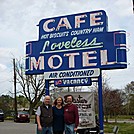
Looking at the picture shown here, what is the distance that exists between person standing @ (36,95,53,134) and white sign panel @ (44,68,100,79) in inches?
134

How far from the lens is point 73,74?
14.3 m

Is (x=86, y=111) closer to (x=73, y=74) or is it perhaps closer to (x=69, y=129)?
(x=73, y=74)

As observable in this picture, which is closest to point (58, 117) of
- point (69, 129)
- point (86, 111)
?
point (69, 129)

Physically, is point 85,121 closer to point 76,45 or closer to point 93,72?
point 93,72

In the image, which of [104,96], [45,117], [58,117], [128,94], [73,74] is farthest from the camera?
[128,94]

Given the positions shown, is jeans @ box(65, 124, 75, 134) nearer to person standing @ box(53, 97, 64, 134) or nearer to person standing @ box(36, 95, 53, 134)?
person standing @ box(53, 97, 64, 134)

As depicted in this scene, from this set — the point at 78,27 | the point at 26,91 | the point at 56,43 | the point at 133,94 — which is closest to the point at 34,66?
the point at 56,43

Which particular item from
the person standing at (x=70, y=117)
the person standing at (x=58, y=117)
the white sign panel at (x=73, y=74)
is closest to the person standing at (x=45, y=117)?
the person standing at (x=58, y=117)

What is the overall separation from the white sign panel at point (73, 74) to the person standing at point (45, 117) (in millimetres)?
3404

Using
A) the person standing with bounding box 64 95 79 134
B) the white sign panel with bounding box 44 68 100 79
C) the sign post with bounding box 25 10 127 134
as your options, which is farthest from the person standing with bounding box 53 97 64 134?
the white sign panel with bounding box 44 68 100 79

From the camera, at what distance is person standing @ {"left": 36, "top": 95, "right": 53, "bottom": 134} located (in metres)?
10.8

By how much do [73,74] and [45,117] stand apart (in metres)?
3.79

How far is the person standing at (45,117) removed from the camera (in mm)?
10836

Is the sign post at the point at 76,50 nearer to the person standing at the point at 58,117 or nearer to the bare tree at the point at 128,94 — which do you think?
the person standing at the point at 58,117
